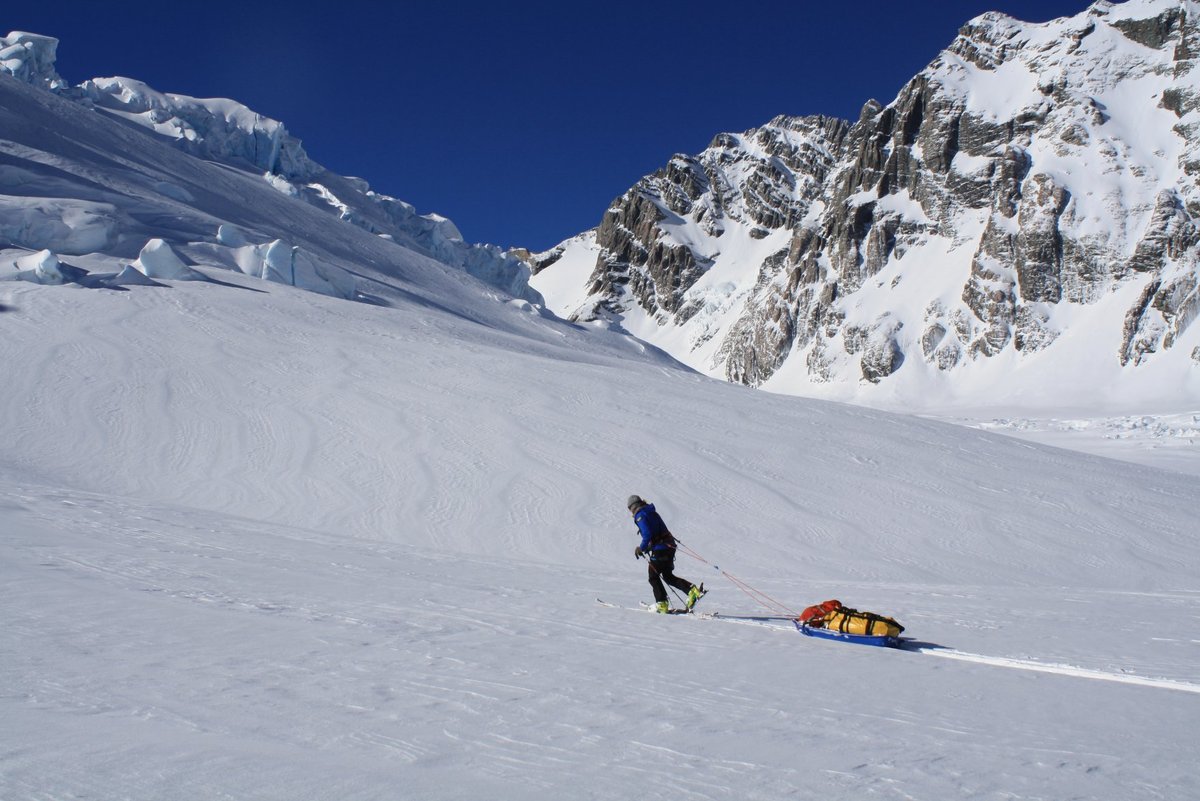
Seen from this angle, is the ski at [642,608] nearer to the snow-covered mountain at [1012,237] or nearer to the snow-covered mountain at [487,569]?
the snow-covered mountain at [487,569]

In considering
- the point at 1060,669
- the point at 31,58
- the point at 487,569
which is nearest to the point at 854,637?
the point at 1060,669

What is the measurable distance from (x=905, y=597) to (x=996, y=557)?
4.65 m

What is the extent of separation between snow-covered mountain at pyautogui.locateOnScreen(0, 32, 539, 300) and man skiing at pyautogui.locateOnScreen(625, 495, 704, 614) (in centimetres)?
2535

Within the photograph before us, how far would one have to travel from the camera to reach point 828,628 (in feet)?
23.6

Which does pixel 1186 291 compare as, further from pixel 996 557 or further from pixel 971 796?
pixel 971 796

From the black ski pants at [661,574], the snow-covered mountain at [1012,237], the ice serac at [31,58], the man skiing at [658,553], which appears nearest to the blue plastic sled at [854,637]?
the man skiing at [658,553]

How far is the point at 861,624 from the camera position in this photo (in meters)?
6.95

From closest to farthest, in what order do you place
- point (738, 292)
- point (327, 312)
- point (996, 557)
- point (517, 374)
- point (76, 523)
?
point (76, 523) → point (996, 557) → point (517, 374) → point (327, 312) → point (738, 292)

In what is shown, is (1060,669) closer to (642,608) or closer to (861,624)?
(861,624)

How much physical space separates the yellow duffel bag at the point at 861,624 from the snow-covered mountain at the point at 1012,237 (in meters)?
85.1

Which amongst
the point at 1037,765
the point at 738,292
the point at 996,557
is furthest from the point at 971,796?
the point at 738,292

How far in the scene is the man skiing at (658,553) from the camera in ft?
27.6

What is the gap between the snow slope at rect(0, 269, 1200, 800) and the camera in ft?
11.6

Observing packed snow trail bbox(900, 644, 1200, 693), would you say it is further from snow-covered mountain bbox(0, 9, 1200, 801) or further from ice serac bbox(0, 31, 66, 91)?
ice serac bbox(0, 31, 66, 91)
